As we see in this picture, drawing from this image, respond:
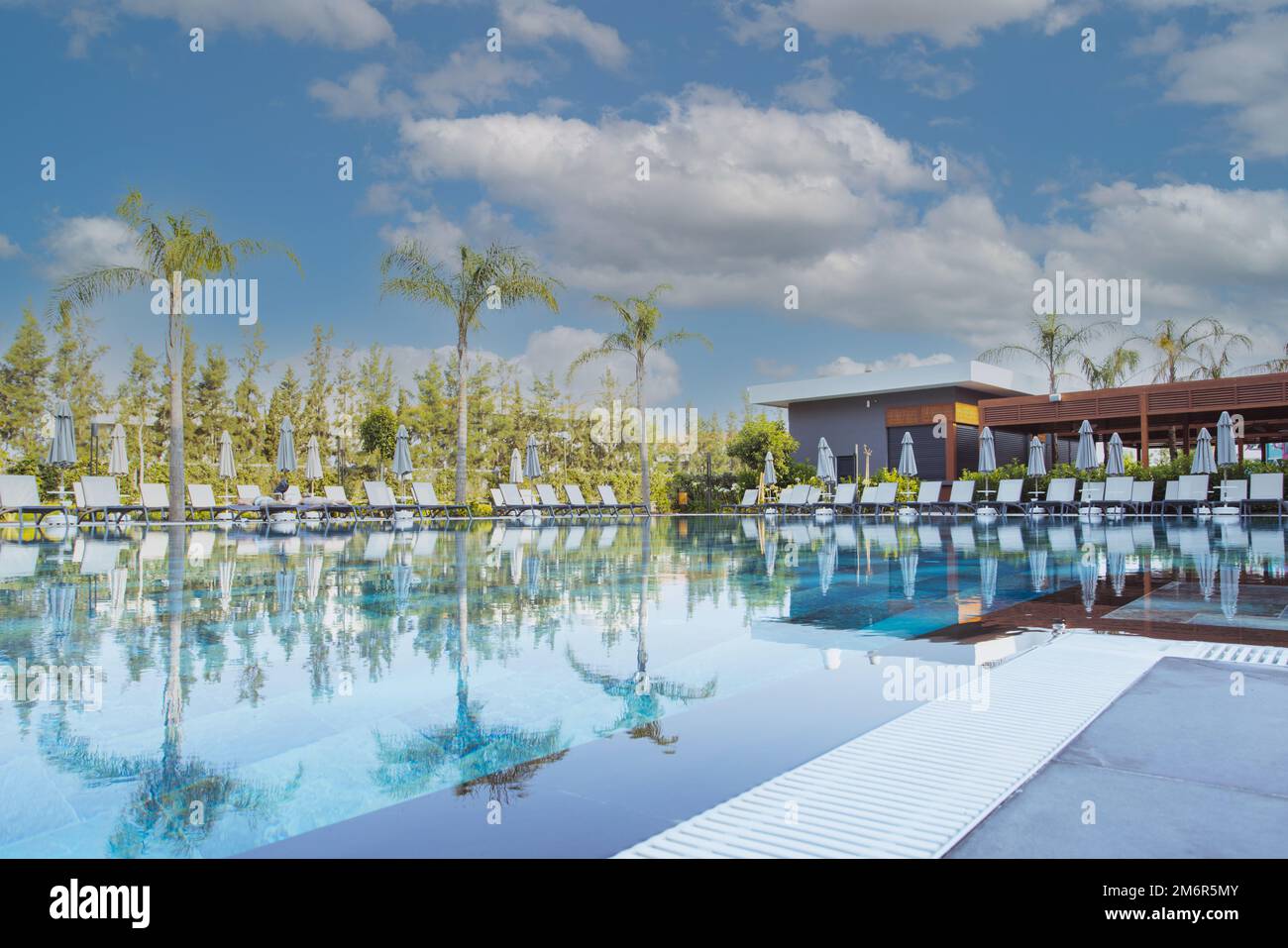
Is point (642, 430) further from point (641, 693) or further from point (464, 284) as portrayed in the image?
point (641, 693)

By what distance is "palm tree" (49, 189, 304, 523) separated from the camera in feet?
52.5

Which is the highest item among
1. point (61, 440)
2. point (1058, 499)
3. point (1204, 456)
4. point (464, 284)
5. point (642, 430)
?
point (464, 284)

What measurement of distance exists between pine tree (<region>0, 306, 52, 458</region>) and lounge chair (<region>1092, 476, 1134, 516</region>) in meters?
25.0

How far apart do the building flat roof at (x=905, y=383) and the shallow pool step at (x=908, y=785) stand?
24247 millimetres

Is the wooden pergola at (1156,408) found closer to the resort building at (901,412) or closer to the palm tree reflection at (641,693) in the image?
the resort building at (901,412)

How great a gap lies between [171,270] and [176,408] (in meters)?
2.70

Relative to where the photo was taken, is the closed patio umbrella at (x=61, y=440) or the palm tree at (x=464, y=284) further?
the palm tree at (x=464, y=284)

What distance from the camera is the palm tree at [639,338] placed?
75.7ft

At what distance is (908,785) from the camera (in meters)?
2.08

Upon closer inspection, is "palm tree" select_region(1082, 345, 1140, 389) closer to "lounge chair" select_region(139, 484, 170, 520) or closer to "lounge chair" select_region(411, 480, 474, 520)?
"lounge chair" select_region(411, 480, 474, 520)

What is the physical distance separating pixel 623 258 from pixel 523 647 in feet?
94.8

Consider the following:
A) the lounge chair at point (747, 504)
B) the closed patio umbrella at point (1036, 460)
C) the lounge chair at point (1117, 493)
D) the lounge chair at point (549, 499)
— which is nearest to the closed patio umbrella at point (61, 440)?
the lounge chair at point (549, 499)

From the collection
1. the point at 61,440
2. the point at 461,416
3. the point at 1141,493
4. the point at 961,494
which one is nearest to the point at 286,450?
the point at 461,416

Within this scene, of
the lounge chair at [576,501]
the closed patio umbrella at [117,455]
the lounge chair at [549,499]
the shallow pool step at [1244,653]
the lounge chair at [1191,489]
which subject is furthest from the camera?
the lounge chair at [576,501]
